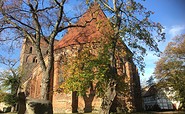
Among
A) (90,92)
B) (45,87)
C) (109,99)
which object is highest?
(45,87)

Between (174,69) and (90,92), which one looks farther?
(174,69)

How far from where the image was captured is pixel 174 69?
22391 millimetres

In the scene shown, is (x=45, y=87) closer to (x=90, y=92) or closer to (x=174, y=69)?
(x=90, y=92)

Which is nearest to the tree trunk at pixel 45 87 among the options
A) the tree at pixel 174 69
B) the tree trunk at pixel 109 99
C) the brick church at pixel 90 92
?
the brick church at pixel 90 92

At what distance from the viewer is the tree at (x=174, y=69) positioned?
61.7 ft

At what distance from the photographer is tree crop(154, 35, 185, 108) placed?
1881 centimetres

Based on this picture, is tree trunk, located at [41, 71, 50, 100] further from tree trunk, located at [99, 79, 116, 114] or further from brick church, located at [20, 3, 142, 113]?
tree trunk, located at [99, 79, 116, 114]

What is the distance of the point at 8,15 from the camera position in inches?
575

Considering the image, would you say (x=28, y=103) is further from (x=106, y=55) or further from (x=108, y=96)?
(x=106, y=55)

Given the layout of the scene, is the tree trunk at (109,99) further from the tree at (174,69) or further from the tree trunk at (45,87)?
the tree at (174,69)

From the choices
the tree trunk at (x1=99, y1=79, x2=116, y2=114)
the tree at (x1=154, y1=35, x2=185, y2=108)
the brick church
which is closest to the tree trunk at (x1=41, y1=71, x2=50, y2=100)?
the brick church

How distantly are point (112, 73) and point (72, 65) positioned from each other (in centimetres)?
396

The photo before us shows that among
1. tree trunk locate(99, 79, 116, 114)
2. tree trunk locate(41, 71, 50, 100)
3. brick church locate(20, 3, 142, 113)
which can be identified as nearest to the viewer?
tree trunk locate(99, 79, 116, 114)

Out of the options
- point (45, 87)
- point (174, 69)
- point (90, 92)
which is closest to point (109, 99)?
point (45, 87)
